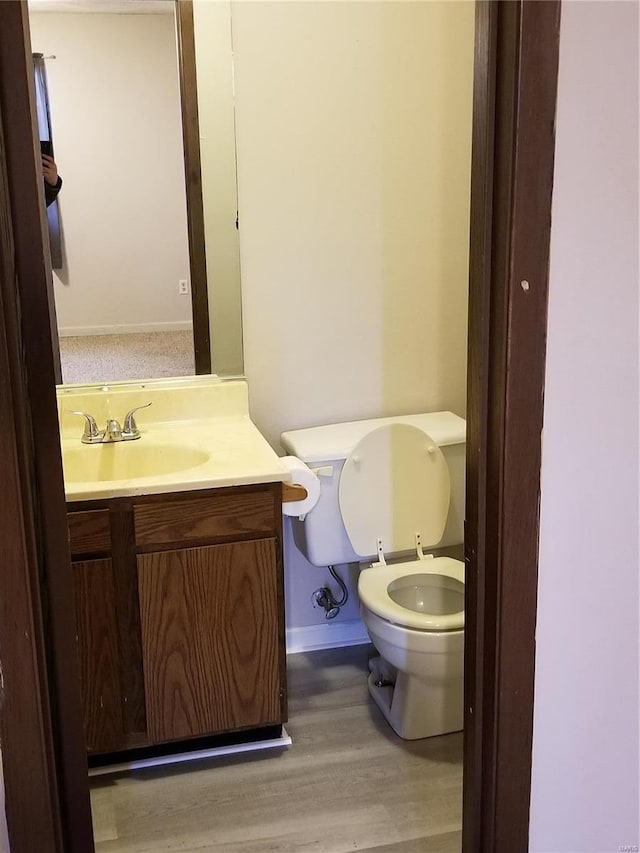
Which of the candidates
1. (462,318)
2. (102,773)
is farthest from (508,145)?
(102,773)

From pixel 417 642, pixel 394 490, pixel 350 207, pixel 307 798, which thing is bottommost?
pixel 307 798

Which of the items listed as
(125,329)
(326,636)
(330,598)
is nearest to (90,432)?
(125,329)

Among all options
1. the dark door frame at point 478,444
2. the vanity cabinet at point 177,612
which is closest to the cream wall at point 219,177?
the vanity cabinet at point 177,612

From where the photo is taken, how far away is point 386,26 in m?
2.40

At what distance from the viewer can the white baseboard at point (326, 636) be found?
2.75 metres

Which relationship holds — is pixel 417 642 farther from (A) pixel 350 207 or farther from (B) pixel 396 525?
(A) pixel 350 207

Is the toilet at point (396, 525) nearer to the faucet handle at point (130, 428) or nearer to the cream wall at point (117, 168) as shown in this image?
the faucet handle at point (130, 428)

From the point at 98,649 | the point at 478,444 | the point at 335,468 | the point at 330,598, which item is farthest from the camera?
the point at 330,598

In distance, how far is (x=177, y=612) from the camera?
6.63 feet

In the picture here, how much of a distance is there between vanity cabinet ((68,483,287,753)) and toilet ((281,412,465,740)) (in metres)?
0.31

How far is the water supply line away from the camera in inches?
106

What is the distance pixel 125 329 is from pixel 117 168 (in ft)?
1.46

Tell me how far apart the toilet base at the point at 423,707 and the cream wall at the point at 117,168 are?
47.5 inches

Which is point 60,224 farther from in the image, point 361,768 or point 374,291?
point 361,768
